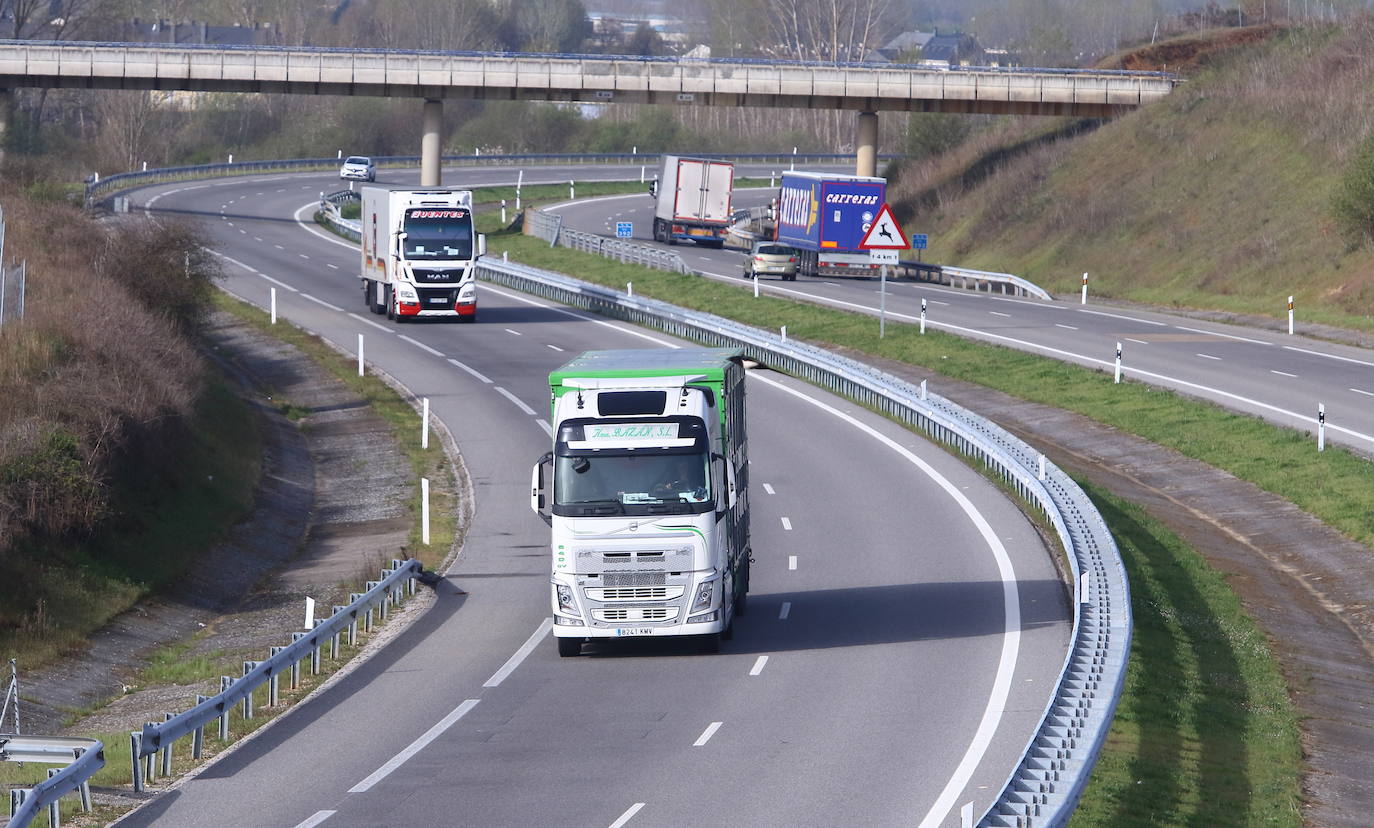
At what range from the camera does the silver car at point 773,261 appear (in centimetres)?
6338

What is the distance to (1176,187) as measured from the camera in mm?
67312

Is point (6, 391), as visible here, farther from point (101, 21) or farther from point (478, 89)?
point (101, 21)

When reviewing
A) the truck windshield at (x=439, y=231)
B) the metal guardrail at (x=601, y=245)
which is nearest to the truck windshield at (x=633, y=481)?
the truck windshield at (x=439, y=231)

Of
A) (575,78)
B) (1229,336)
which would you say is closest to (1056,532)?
(1229,336)

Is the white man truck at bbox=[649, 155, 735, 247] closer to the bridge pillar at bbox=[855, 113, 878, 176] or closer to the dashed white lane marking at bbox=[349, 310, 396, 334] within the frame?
the bridge pillar at bbox=[855, 113, 878, 176]

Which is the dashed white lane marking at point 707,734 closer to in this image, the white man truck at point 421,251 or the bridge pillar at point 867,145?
the white man truck at point 421,251

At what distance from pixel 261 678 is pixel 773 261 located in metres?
47.6

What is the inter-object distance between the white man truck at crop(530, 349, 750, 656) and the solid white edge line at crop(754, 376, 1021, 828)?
3.25 metres

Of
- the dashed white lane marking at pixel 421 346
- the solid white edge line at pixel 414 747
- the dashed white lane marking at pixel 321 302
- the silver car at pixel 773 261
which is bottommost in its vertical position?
the solid white edge line at pixel 414 747

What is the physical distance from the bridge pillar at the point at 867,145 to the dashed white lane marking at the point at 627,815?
7135 centimetres

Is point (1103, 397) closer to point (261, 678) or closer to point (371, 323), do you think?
point (371, 323)

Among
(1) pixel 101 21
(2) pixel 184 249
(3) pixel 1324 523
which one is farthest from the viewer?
(1) pixel 101 21

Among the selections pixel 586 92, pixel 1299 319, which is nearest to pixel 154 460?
pixel 1299 319

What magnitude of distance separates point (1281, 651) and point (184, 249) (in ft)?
119
